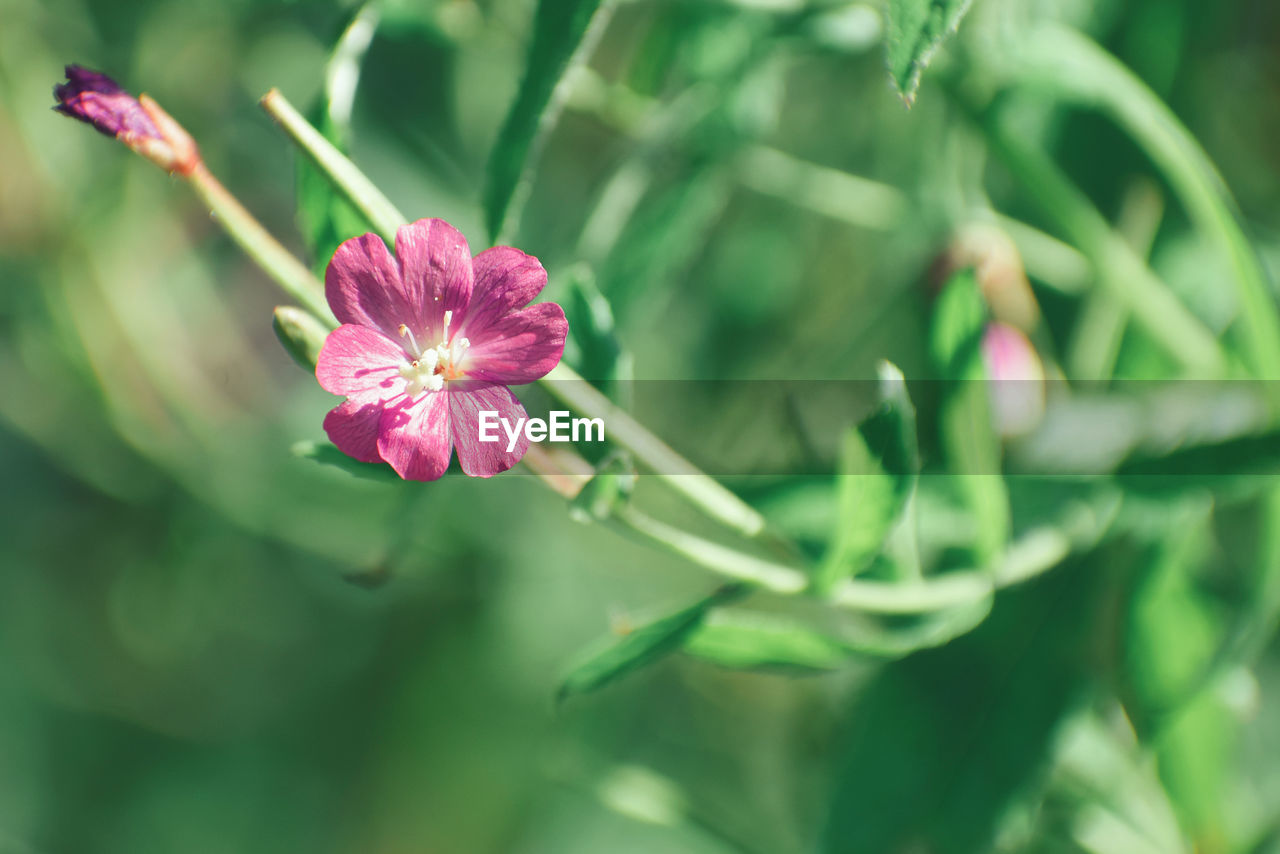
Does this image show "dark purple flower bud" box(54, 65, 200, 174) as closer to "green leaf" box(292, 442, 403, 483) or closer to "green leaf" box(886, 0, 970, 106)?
"green leaf" box(292, 442, 403, 483)

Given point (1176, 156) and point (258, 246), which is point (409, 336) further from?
point (1176, 156)

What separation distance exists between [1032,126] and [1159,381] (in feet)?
0.72

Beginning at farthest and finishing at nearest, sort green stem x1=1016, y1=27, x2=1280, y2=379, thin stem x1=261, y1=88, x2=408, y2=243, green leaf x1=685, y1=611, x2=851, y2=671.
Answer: green stem x1=1016, y1=27, x2=1280, y2=379, green leaf x1=685, y1=611, x2=851, y2=671, thin stem x1=261, y1=88, x2=408, y2=243

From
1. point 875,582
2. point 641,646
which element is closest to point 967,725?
point 875,582

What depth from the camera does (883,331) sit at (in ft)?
2.26

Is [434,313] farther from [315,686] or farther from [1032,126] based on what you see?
[315,686]

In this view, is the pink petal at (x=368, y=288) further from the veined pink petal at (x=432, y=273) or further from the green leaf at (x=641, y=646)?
Answer: the green leaf at (x=641, y=646)

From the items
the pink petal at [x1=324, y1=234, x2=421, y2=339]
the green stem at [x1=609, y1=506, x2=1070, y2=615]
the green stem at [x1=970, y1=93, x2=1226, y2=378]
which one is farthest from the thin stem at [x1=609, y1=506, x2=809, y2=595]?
the green stem at [x1=970, y1=93, x2=1226, y2=378]

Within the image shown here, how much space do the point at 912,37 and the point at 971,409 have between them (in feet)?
0.64

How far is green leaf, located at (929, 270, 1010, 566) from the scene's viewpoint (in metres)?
0.42

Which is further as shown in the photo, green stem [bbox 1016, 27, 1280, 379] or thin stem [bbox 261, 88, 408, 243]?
green stem [bbox 1016, 27, 1280, 379]

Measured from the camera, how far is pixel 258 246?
30 centimetres

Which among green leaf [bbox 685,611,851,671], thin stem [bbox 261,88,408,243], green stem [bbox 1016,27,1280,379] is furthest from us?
green stem [bbox 1016,27,1280,379]

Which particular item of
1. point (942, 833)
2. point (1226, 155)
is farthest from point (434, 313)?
point (1226, 155)
